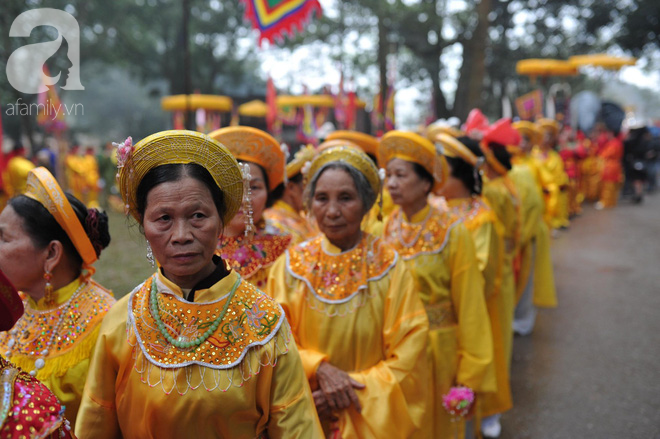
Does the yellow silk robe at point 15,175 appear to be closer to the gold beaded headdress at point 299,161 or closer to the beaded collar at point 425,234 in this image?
the gold beaded headdress at point 299,161

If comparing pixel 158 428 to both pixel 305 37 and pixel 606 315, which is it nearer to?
pixel 606 315

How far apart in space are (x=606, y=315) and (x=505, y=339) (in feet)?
10.6

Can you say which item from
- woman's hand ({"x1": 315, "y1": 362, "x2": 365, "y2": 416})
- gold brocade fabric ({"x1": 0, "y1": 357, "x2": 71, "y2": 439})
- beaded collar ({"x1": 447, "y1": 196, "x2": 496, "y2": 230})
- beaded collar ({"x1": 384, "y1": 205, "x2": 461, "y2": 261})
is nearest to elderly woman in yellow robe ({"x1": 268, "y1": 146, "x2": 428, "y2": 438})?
woman's hand ({"x1": 315, "y1": 362, "x2": 365, "y2": 416})

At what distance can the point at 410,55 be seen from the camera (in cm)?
2339

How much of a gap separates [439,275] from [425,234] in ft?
0.85

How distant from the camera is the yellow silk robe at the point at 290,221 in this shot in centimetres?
354

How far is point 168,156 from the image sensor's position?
5.28 feet

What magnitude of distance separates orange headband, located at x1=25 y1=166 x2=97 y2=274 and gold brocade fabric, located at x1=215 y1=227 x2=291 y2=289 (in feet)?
2.63

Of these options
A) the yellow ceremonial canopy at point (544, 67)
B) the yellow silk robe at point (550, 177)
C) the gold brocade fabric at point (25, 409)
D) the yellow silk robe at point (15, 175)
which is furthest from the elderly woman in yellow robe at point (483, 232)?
the yellow ceremonial canopy at point (544, 67)

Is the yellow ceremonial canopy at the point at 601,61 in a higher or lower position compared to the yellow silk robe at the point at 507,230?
higher

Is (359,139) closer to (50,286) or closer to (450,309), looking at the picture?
(450,309)

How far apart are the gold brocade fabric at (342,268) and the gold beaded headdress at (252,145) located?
1.92 feet

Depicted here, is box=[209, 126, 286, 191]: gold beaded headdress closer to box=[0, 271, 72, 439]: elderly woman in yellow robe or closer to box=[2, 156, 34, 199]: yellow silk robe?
box=[0, 271, 72, 439]: elderly woman in yellow robe

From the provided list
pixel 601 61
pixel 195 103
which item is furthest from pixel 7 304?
pixel 601 61
